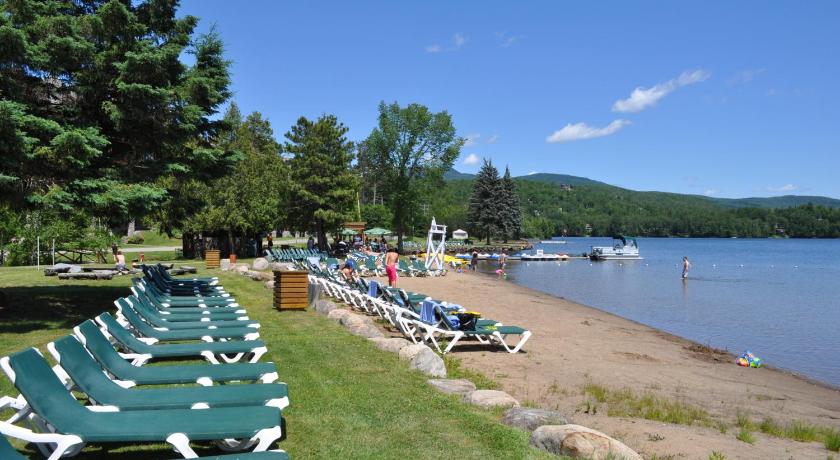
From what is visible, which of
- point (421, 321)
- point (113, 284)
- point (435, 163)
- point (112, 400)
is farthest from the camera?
point (435, 163)

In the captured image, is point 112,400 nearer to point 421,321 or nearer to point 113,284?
point 421,321

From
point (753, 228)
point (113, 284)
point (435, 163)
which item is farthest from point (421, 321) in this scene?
point (753, 228)

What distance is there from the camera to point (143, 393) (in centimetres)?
445

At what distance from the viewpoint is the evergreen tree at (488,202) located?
74.4m

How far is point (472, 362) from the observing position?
970cm

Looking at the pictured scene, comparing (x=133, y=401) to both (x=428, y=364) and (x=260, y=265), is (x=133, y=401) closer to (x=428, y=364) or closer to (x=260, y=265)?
(x=428, y=364)

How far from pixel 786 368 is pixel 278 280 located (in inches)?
446

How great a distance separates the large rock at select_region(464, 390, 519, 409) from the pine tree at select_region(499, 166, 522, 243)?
69.0 metres

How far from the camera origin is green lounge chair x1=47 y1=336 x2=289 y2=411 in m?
4.21

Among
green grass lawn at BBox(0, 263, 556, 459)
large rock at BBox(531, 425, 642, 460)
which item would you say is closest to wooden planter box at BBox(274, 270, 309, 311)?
green grass lawn at BBox(0, 263, 556, 459)

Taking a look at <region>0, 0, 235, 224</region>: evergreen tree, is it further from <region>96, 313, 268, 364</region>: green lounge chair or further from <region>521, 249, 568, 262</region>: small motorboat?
<region>521, 249, 568, 262</region>: small motorboat

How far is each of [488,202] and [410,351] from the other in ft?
220

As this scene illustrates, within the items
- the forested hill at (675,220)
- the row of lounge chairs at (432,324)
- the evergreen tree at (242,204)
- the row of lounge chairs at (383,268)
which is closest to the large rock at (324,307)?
the row of lounge chairs at (432,324)

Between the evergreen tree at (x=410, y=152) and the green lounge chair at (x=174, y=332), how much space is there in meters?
42.2
